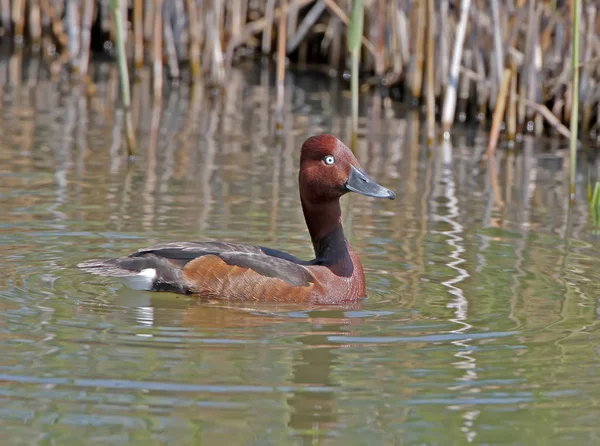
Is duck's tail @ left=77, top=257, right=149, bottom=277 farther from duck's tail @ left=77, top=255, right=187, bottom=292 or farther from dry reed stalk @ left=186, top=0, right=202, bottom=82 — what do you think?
dry reed stalk @ left=186, top=0, right=202, bottom=82

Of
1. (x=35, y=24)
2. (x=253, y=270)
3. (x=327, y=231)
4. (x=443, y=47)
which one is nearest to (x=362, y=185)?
(x=327, y=231)

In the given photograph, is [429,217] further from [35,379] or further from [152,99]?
[152,99]

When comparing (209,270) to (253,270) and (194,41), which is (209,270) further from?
(194,41)

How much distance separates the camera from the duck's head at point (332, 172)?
619 cm

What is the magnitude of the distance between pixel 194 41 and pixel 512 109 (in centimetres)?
389

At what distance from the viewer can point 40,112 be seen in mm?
11648

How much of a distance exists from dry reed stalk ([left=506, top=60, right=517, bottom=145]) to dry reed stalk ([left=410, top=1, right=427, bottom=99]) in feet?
3.29

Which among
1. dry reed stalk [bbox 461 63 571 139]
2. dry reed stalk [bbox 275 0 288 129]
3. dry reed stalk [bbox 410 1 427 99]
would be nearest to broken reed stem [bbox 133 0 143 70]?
dry reed stalk [bbox 275 0 288 129]

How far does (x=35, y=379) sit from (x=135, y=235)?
2.62m

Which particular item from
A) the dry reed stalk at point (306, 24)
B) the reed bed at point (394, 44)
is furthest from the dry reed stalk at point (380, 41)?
the dry reed stalk at point (306, 24)

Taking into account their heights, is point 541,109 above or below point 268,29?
below

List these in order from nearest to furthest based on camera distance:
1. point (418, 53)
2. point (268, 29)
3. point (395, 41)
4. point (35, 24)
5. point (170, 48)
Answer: point (418, 53) → point (395, 41) → point (170, 48) → point (268, 29) → point (35, 24)

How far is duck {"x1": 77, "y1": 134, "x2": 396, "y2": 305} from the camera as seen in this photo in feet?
19.3

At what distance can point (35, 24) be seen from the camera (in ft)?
49.7
